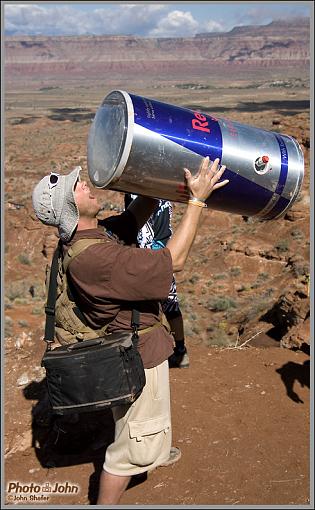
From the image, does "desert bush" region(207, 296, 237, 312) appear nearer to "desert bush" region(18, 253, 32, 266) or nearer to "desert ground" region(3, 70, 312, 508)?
"desert ground" region(3, 70, 312, 508)

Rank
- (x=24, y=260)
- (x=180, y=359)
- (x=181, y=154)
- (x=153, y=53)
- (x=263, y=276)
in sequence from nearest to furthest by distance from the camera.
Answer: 1. (x=181, y=154)
2. (x=180, y=359)
3. (x=263, y=276)
4. (x=24, y=260)
5. (x=153, y=53)

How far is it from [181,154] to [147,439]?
4.70 feet

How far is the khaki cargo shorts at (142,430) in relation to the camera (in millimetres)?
2961

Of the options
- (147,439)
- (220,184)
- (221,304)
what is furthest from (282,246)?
(147,439)

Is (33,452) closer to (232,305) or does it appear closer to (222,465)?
(222,465)

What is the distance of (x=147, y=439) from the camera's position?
2.98 m

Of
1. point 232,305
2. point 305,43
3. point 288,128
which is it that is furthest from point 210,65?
point 232,305

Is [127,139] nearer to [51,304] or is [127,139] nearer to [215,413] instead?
[51,304]

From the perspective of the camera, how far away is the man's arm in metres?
2.75

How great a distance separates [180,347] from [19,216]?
13415 millimetres

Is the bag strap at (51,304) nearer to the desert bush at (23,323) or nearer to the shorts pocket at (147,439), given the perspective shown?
the shorts pocket at (147,439)

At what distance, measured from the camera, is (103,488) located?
304 centimetres

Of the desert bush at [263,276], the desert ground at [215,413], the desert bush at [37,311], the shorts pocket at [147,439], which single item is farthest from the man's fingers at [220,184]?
the desert bush at [263,276]

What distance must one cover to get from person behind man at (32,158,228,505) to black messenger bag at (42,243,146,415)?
0.45 ft
